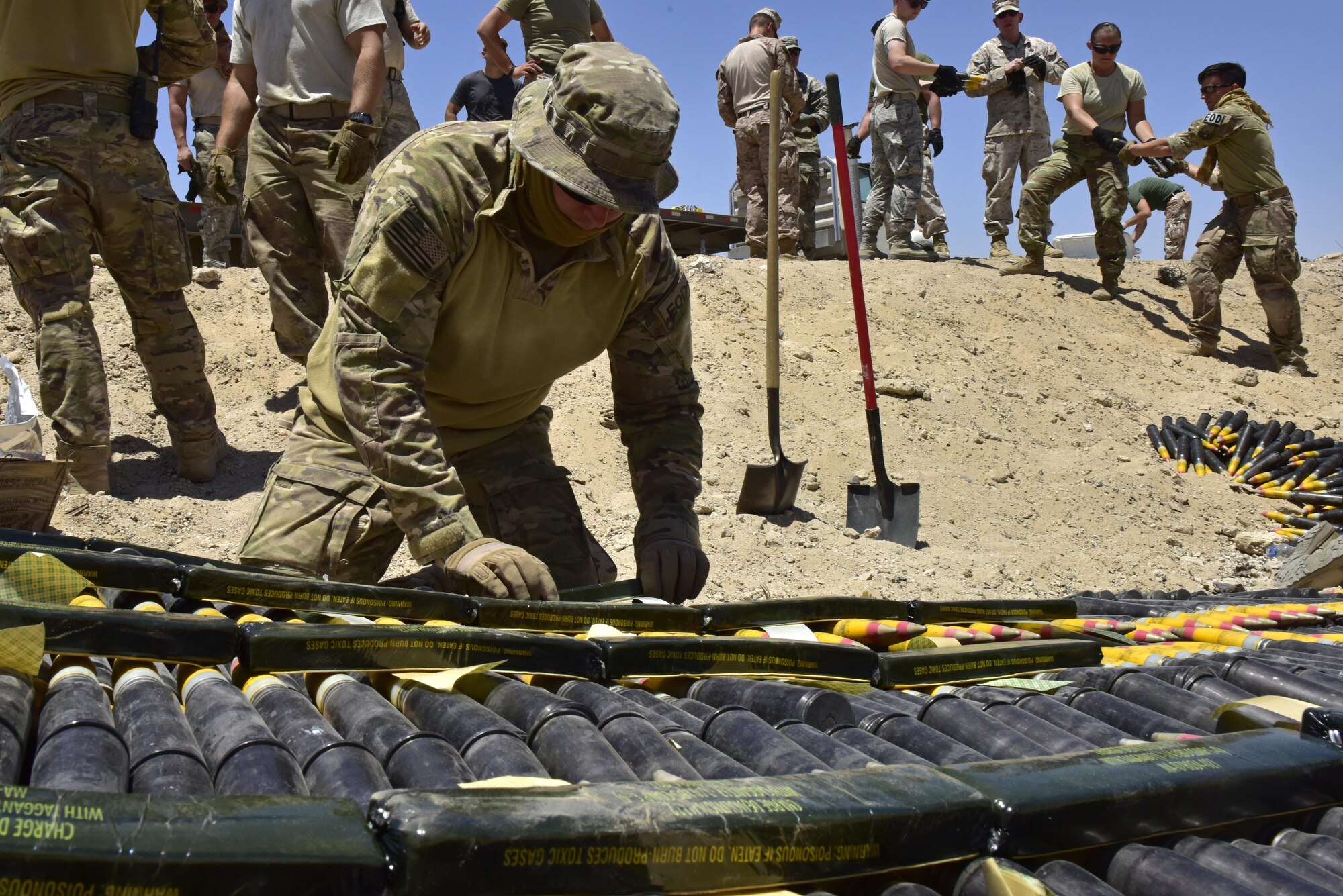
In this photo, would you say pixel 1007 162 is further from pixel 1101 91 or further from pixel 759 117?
pixel 759 117

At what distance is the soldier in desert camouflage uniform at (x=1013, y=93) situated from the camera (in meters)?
10.4

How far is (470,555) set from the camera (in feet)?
9.20

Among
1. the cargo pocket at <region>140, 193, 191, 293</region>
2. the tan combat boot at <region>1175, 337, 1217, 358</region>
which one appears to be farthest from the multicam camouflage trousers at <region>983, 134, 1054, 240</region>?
the cargo pocket at <region>140, 193, 191, 293</region>

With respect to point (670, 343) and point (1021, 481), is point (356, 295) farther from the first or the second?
point (1021, 481)

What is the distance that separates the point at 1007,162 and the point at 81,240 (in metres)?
8.26

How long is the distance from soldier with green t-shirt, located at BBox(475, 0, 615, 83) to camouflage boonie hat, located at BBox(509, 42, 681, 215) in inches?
196

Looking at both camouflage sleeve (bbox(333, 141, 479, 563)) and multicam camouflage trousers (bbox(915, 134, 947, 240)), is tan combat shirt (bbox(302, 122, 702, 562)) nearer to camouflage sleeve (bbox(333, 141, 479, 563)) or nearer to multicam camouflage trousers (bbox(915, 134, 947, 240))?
camouflage sleeve (bbox(333, 141, 479, 563))

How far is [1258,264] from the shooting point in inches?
381

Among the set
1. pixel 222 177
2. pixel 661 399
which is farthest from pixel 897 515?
pixel 222 177

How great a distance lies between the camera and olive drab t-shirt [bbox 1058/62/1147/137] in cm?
1000

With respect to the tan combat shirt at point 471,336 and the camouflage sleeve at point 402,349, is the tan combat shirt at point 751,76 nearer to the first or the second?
the tan combat shirt at point 471,336

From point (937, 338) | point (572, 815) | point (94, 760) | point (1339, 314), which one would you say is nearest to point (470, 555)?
point (94, 760)

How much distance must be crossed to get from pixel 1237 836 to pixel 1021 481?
6.34m

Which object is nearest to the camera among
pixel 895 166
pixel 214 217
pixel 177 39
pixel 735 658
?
pixel 735 658
